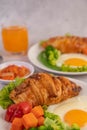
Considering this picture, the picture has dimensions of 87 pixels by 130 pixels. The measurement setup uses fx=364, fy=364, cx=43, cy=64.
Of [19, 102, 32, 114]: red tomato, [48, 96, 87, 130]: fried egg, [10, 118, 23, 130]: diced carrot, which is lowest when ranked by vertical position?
[48, 96, 87, 130]: fried egg

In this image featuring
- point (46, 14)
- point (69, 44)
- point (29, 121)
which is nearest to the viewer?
point (29, 121)

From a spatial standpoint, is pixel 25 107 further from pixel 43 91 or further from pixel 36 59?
pixel 36 59

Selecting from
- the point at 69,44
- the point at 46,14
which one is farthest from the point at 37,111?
the point at 46,14

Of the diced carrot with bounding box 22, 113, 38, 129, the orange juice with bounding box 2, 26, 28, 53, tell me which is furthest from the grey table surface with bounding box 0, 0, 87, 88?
the diced carrot with bounding box 22, 113, 38, 129

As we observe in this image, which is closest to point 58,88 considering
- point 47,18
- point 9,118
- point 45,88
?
point 45,88

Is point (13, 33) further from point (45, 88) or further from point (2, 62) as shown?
point (45, 88)

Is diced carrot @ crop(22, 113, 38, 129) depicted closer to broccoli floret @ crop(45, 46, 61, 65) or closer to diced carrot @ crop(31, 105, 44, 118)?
diced carrot @ crop(31, 105, 44, 118)

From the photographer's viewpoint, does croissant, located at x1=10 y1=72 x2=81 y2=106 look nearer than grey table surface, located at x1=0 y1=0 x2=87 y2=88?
Yes
